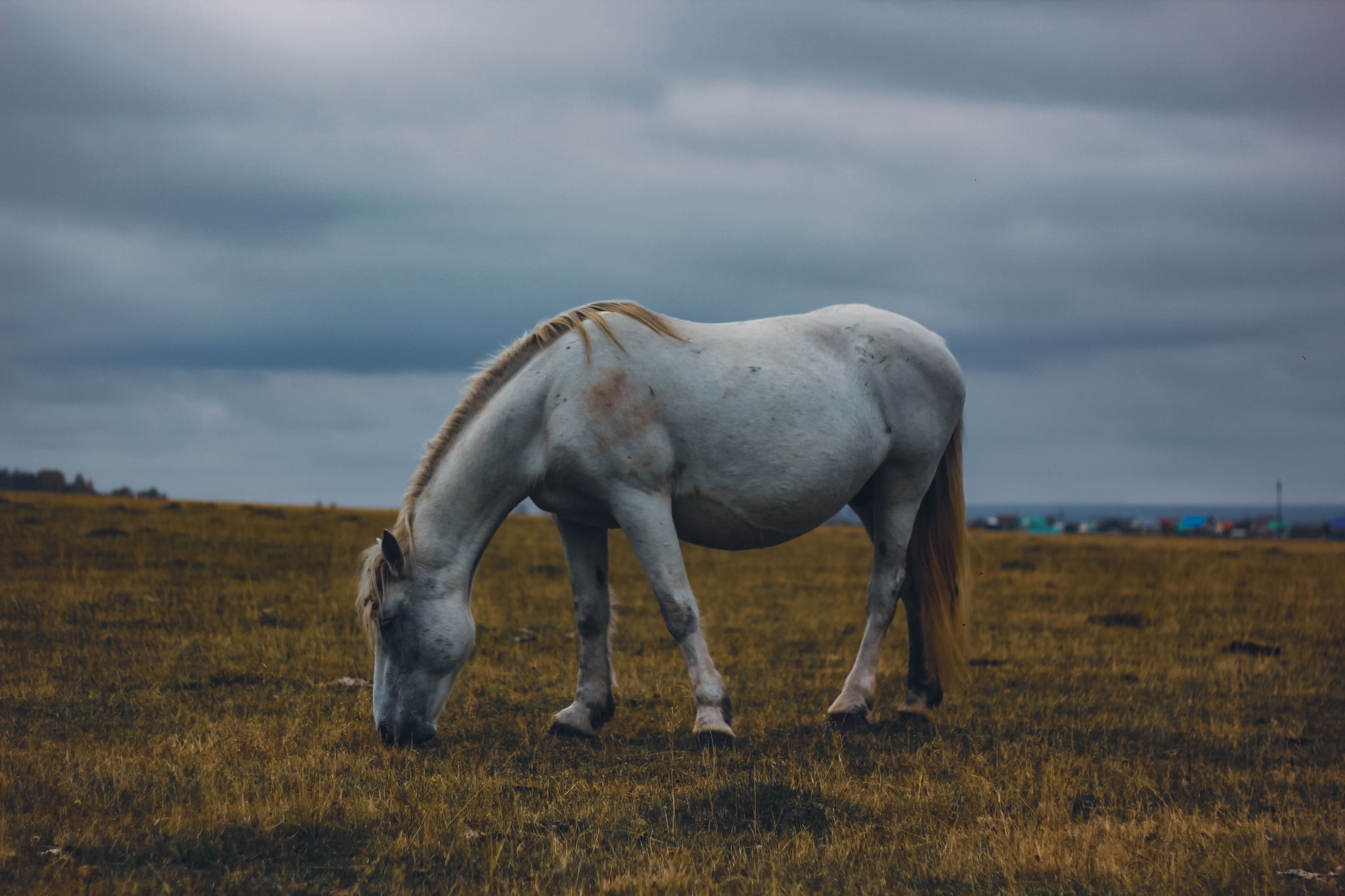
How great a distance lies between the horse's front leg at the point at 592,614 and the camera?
674cm

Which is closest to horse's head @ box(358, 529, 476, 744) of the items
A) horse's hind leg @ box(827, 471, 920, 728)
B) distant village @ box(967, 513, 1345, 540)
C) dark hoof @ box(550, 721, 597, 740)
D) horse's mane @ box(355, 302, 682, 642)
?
horse's mane @ box(355, 302, 682, 642)

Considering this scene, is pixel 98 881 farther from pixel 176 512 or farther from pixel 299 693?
pixel 176 512

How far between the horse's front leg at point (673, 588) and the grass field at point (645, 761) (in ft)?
0.97

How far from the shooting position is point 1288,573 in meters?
20.1

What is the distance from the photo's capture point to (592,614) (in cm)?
684

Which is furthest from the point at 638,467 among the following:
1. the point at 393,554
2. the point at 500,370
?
the point at 393,554

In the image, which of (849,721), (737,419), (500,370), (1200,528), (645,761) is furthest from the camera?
(1200,528)

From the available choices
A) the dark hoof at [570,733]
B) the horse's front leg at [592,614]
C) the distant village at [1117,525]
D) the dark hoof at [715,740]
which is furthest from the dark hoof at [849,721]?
the distant village at [1117,525]

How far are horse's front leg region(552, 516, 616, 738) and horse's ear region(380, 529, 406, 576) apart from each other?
3.77 feet

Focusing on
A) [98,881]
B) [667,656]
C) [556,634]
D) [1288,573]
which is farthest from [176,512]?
[1288,573]

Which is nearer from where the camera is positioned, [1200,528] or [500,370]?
[500,370]

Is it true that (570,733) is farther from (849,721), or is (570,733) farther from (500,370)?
(500,370)

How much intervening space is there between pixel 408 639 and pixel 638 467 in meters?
1.76

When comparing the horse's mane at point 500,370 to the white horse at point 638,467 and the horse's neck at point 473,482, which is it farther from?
the horse's neck at point 473,482
